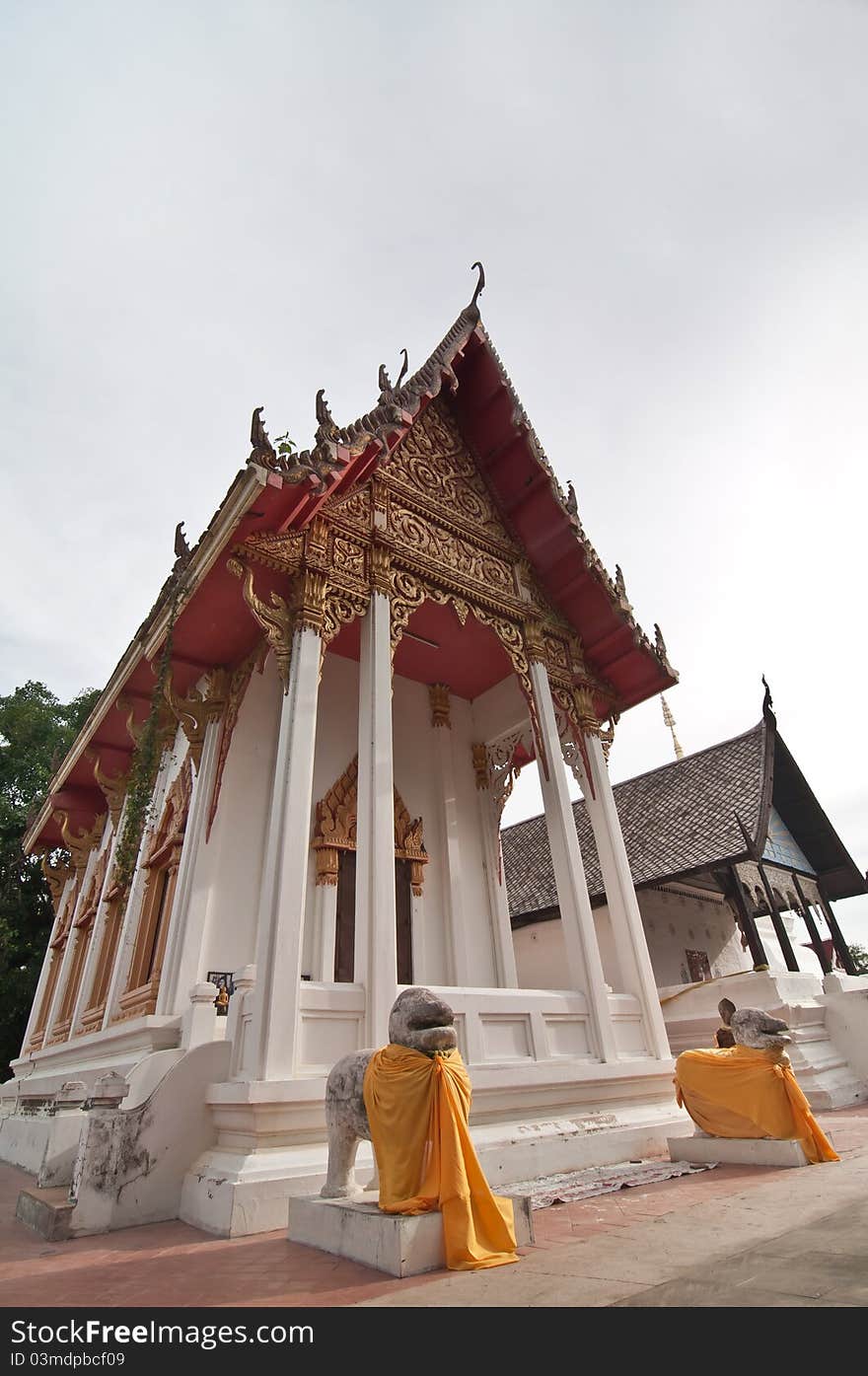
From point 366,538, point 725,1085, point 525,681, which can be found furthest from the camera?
point 525,681

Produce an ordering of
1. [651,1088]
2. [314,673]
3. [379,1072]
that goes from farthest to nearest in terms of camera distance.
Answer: [651,1088]
[314,673]
[379,1072]

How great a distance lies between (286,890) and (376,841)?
2.26 ft

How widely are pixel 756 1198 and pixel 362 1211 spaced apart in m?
1.78

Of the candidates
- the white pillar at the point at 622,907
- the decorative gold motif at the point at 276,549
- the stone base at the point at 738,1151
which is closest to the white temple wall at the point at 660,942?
the white pillar at the point at 622,907

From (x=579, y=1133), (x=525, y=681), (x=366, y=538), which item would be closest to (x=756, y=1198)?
(x=579, y=1133)

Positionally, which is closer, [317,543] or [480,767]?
A: [317,543]

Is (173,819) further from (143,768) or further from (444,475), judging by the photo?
(444,475)

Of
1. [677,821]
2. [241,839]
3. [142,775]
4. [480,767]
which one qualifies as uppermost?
[677,821]

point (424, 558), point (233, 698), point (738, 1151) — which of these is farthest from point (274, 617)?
point (738, 1151)

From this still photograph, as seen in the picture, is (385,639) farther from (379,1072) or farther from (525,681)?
(379,1072)

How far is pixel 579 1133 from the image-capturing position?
4.34 metres

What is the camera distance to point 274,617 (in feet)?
15.8

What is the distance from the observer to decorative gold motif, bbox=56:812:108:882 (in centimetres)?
1027

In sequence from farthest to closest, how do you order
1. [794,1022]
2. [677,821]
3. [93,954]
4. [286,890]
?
[677,821], [93,954], [794,1022], [286,890]
